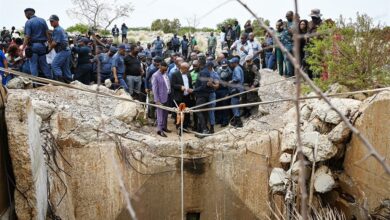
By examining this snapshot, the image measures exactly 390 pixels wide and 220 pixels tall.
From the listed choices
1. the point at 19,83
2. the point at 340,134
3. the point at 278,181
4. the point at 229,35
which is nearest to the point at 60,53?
the point at 19,83

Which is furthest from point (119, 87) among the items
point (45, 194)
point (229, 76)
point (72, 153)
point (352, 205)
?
point (352, 205)

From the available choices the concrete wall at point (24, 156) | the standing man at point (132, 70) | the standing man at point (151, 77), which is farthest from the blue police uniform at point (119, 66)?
the concrete wall at point (24, 156)

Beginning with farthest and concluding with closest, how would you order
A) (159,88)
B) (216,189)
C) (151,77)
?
(151,77)
(159,88)
(216,189)

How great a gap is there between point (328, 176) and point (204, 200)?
228 centimetres

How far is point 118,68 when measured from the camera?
10.6 metres

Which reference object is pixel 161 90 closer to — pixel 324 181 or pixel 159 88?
pixel 159 88

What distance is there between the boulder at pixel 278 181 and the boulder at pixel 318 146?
59 centimetres

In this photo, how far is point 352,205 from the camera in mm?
7012

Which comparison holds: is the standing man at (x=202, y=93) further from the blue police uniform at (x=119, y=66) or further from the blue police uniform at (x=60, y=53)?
the blue police uniform at (x=60, y=53)

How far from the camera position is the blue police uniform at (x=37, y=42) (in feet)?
27.7

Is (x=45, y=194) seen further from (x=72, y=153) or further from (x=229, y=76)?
(x=229, y=76)

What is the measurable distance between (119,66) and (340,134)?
5.05 metres

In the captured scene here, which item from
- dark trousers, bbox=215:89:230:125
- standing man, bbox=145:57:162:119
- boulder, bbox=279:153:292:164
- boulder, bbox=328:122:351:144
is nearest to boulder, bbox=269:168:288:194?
boulder, bbox=279:153:292:164

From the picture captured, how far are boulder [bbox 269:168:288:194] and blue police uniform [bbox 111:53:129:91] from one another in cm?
406
